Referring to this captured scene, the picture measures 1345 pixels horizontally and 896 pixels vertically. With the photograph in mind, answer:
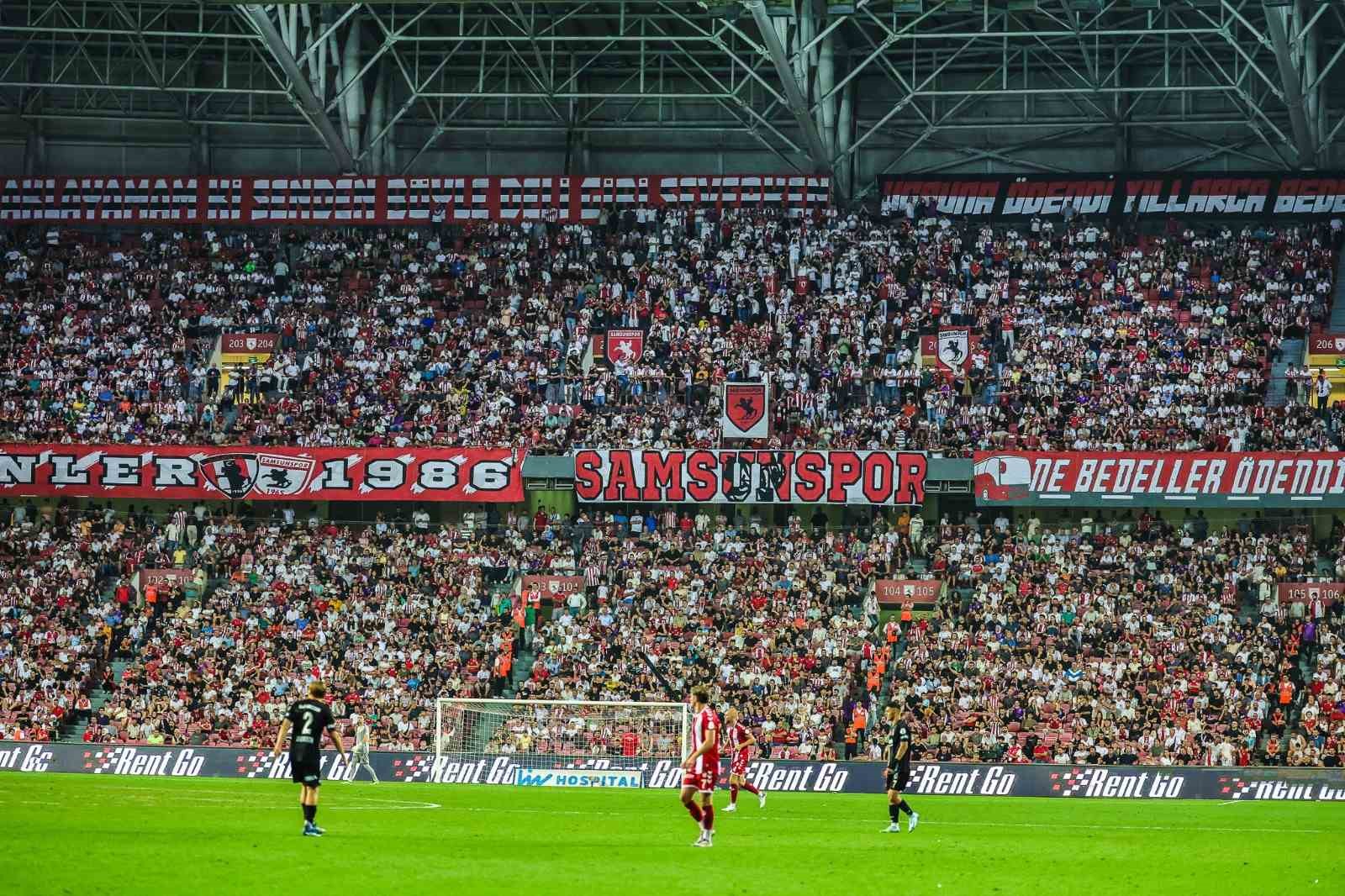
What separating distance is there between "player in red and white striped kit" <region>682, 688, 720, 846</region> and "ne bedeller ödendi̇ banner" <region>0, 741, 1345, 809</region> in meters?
14.0

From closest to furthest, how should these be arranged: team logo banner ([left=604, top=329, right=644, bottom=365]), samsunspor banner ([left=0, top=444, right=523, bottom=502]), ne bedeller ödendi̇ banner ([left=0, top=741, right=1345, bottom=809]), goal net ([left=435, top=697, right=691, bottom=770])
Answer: ne bedeller ödendi̇ banner ([left=0, top=741, right=1345, bottom=809]) → goal net ([left=435, top=697, right=691, bottom=770]) → samsunspor banner ([left=0, top=444, right=523, bottom=502]) → team logo banner ([left=604, top=329, right=644, bottom=365])

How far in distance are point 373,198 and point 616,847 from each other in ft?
139

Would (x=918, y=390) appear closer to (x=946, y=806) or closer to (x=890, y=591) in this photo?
(x=890, y=591)

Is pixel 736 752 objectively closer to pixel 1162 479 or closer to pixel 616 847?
pixel 616 847

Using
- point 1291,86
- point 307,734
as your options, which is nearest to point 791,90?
point 1291,86

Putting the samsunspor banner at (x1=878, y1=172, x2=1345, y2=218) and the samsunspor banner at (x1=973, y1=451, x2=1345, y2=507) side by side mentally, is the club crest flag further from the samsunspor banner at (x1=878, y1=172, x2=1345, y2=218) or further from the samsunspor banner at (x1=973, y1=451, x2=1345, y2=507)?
the samsunspor banner at (x1=878, y1=172, x2=1345, y2=218)

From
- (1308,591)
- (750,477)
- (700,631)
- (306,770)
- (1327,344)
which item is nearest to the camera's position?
(306,770)

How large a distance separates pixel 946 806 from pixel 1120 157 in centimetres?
3506

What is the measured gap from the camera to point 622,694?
44.7 metres

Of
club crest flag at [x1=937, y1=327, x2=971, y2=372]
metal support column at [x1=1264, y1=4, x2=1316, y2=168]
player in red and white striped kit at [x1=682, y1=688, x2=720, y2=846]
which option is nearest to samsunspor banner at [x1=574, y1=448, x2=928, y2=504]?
club crest flag at [x1=937, y1=327, x2=971, y2=372]

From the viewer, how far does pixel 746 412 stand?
5275 cm

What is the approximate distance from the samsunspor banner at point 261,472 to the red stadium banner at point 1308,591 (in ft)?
70.3

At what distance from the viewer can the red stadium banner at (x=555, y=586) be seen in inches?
1945

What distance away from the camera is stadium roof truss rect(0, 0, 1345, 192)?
57094 millimetres
